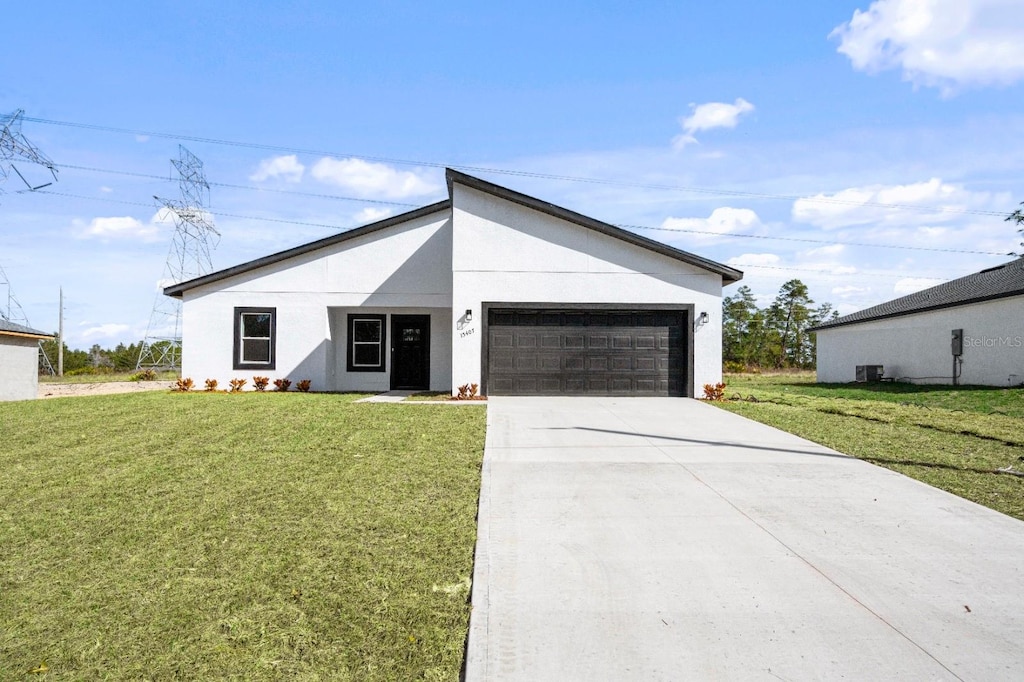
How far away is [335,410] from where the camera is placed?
1109 cm

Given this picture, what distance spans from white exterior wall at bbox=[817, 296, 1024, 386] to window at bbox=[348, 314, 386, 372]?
18976 millimetres

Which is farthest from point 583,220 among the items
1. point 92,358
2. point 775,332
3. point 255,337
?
point 92,358

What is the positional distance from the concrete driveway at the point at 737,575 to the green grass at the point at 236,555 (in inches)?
14.8

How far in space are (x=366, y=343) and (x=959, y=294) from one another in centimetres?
2058

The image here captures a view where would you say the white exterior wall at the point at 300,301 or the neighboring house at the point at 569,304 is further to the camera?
the white exterior wall at the point at 300,301

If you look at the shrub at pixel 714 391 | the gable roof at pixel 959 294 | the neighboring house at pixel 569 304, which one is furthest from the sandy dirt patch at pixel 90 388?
the gable roof at pixel 959 294

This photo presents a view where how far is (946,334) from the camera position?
20.3m

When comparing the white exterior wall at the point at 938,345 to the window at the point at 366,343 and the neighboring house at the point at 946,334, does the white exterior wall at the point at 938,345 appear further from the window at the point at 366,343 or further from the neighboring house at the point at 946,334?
the window at the point at 366,343

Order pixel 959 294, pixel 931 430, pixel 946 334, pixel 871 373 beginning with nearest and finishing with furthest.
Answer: pixel 931 430, pixel 946 334, pixel 959 294, pixel 871 373

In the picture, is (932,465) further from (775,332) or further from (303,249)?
(775,332)

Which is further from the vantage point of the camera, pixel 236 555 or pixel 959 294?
pixel 959 294

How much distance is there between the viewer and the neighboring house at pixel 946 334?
1773 cm

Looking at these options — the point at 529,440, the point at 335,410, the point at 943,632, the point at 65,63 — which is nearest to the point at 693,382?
the point at 529,440

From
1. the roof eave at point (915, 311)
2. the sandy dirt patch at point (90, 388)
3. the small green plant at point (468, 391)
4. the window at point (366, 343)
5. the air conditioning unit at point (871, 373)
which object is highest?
the roof eave at point (915, 311)
